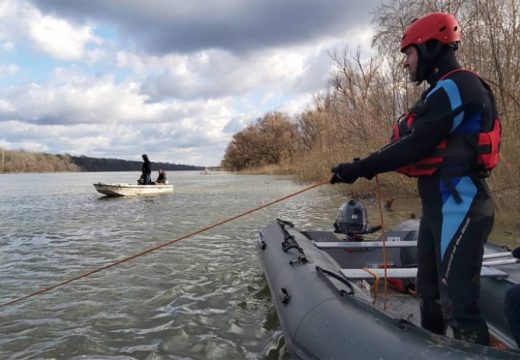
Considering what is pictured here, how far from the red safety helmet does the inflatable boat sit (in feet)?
5.25

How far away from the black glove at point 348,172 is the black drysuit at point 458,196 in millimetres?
311

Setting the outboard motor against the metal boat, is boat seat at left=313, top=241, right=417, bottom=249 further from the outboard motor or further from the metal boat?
the metal boat

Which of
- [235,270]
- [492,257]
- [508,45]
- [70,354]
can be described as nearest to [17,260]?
[235,270]

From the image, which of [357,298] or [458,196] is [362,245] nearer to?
[357,298]

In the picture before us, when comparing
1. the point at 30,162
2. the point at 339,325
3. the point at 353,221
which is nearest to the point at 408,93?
the point at 353,221

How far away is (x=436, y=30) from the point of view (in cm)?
247

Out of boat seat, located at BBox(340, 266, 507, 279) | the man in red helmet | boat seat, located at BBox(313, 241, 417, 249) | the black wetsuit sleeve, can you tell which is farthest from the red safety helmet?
boat seat, located at BBox(313, 241, 417, 249)

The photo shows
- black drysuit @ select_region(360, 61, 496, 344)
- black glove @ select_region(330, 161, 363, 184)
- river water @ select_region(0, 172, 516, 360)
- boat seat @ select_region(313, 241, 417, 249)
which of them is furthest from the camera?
boat seat @ select_region(313, 241, 417, 249)

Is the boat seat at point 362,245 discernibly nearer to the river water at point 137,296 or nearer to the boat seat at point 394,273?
the river water at point 137,296

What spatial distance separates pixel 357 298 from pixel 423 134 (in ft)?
3.72

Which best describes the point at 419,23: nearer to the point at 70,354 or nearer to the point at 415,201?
the point at 70,354

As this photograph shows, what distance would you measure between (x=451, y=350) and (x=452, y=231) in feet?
2.03

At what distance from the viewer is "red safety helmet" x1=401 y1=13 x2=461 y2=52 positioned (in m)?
2.47

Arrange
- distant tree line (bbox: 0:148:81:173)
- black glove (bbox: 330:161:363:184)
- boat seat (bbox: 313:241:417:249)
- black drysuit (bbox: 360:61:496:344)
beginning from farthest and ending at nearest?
distant tree line (bbox: 0:148:81:173) < boat seat (bbox: 313:241:417:249) < black glove (bbox: 330:161:363:184) < black drysuit (bbox: 360:61:496:344)
